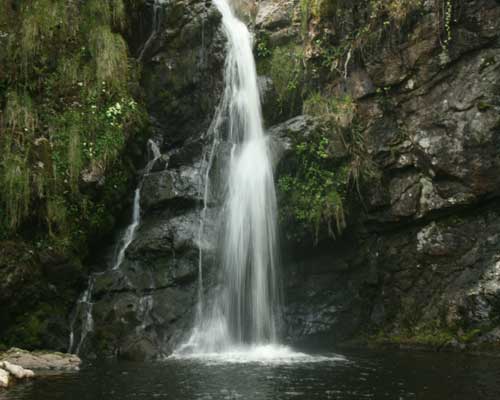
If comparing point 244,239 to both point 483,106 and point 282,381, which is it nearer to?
point 282,381

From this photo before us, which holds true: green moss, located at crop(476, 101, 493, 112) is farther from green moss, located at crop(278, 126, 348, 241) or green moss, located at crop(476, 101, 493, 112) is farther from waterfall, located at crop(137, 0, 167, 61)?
waterfall, located at crop(137, 0, 167, 61)

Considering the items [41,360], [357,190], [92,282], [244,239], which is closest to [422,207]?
[357,190]

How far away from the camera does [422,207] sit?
1277 cm

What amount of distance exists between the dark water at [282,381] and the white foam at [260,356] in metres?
0.36

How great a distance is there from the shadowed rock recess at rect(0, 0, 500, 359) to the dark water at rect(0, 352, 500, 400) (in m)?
1.95

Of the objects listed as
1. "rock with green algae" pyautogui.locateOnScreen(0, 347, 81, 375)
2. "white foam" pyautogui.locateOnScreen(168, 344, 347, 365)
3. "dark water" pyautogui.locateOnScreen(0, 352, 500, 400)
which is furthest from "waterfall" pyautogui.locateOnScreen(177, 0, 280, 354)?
"rock with green algae" pyautogui.locateOnScreen(0, 347, 81, 375)

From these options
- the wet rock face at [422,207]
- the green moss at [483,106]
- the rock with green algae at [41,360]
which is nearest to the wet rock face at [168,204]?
the rock with green algae at [41,360]

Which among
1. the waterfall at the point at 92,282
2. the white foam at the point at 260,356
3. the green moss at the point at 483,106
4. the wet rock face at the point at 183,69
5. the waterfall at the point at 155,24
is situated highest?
the waterfall at the point at 155,24

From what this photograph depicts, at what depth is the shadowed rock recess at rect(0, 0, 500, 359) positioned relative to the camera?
12.1 meters

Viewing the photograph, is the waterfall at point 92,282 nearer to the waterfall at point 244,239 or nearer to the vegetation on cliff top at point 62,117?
the vegetation on cliff top at point 62,117

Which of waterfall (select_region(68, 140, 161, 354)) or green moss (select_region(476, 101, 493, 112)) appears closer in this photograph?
waterfall (select_region(68, 140, 161, 354))

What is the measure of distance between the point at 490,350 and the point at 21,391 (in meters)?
8.90

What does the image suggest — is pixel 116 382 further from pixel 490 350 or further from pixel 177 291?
pixel 490 350

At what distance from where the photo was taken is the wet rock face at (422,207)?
12148mm
